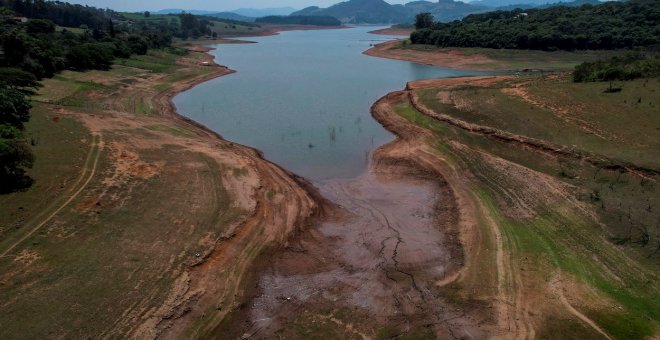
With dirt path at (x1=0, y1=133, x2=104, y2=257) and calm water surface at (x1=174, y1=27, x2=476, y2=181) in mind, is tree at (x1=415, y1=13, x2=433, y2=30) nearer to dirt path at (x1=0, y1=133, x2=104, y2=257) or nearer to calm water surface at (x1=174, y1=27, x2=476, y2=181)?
calm water surface at (x1=174, y1=27, x2=476, y2=181)

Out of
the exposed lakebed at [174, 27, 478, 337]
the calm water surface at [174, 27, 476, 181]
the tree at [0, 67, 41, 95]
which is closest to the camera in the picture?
the exposed lakebed at [174, 27, 478, 337]

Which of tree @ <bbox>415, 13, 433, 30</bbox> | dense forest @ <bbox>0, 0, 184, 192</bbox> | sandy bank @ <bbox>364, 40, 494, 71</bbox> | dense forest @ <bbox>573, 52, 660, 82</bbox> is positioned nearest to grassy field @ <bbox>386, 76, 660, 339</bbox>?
dense forest @ <bbox>573, 52, 660, 82</bbox>

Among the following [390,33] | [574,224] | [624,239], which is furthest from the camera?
[390,33]

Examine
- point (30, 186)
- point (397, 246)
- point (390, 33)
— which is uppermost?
point (390, 33)

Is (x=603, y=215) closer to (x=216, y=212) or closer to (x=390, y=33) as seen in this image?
(x=216, y=212)

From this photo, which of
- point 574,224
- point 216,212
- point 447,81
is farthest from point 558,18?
point 216,212

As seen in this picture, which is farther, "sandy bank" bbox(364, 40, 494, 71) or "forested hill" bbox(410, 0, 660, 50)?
"forested hill" bbox(410, 0, 660, 50)
